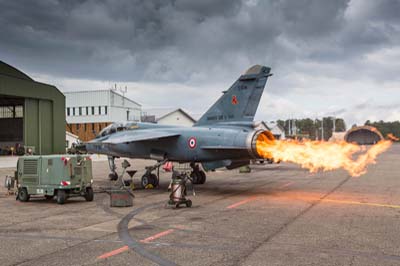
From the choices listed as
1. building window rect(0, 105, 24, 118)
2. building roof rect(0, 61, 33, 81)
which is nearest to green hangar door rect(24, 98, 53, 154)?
building roof rect(0, 61, 33, 81)

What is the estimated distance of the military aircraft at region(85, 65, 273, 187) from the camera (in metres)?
17.2

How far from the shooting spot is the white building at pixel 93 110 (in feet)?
218

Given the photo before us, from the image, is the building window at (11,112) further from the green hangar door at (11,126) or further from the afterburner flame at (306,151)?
the afterburner flame at (306,151)

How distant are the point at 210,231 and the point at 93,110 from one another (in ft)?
200

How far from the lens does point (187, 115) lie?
3189 inches

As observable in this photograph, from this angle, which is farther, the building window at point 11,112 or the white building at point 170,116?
the white building at point 170,116

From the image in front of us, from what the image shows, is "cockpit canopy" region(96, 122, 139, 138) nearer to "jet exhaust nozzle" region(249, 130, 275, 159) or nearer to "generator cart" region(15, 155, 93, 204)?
"generator cart" region(15, 155, 93, 204)

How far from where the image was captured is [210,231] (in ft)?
31.9

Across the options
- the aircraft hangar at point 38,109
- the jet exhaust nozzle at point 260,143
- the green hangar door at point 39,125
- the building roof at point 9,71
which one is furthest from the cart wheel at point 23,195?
the building roof at point 9,71

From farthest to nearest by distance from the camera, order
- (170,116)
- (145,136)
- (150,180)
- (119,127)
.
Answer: (170,116)
(119,127)
(150,180)
(145,136)

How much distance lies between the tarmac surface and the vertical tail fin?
15.3 ft

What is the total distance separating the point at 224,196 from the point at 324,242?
27.0ft

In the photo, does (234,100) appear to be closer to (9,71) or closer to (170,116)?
(9,71)

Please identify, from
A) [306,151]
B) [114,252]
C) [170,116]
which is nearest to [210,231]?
[114,252]
